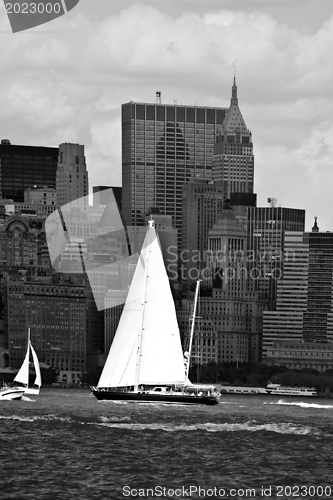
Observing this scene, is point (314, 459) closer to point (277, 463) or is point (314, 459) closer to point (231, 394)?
point (277, 463)

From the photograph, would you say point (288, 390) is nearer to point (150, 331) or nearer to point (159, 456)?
point (150, 331)

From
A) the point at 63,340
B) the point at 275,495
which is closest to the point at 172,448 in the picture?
the point at 275,495

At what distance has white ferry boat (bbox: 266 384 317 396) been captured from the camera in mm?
161750

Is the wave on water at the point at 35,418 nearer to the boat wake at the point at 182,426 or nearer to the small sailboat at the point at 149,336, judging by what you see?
the boat wake at the point at 182,426

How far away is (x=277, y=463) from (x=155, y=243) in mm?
29837

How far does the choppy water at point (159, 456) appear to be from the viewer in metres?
46.4

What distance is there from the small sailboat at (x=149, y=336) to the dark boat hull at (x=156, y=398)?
0.06m

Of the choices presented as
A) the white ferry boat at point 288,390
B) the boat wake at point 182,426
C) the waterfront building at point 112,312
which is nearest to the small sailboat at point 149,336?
the boat wake at point 182,426

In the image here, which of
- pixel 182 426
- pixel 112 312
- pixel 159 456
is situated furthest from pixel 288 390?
pixel 159 456

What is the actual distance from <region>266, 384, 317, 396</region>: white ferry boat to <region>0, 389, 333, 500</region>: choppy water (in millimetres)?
83346

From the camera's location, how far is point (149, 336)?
273 ft

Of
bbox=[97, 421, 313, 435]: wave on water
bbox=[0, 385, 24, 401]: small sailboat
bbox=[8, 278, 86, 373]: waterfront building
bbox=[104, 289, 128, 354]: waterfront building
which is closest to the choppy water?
bbox=[97, 421, 313, 435]: wave on water

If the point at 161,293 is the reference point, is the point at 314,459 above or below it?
below

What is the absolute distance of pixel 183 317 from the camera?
7475 inches
